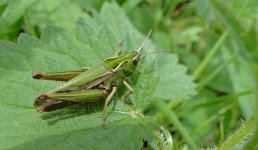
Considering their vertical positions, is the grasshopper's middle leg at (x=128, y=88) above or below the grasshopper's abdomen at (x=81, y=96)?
above

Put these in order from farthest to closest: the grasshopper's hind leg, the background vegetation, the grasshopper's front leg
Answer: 1. the grasshopper's front leg
2. the grasshopper's hind leg
3. the background vegetation

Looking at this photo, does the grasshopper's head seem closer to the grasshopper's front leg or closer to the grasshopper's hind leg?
the grasshopper's front leg

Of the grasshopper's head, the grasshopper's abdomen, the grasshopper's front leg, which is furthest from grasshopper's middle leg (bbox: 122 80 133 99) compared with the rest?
the grasshopper's head

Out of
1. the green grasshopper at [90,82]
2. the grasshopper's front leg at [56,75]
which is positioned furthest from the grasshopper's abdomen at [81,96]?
the grasshopper's front leg at [56,75]

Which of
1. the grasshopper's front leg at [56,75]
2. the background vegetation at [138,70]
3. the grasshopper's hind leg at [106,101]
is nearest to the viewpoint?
the background vegetation at [138,70]

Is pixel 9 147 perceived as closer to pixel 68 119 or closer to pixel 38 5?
pixel 68 119

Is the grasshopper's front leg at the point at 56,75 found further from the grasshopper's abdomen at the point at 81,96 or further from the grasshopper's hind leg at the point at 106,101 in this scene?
the grasshopper's hind leg at the point at 106,101

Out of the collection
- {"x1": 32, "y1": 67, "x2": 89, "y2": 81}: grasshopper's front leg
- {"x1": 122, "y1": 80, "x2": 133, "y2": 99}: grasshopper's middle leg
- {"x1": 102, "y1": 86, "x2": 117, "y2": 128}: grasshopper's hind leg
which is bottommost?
{"x1": 102, "y1": 86, "x2": 117, "y2": 128}: grasshopper's hind leg
